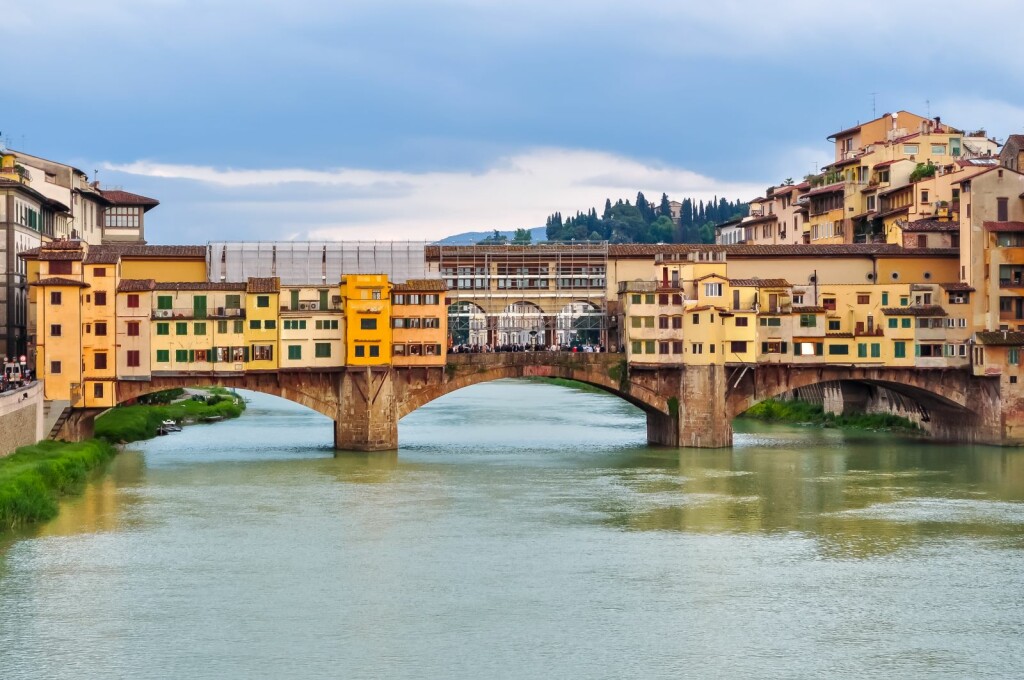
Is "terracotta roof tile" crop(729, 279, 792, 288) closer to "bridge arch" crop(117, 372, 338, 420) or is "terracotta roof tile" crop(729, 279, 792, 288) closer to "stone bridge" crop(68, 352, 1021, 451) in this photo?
"stone bridge" crop(68, 352, 1021, 451)

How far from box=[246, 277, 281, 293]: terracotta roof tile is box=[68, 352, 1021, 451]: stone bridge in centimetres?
250

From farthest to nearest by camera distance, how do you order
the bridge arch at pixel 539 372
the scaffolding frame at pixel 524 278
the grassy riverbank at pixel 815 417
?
the grassy riverbank at pixel 815 417 < the scaffolding frame at pixel 524 278 < the bridge arch at pixel 539 372

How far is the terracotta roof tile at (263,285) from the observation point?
5034 centimetres

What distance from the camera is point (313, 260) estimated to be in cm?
5372

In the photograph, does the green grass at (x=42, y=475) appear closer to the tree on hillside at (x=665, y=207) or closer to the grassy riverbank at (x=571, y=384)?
the grassy riverbank at (x=571, y=384)

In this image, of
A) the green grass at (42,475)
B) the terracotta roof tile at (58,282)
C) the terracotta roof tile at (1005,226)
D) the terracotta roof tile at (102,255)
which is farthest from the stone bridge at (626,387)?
the terracotta roof tile at (1005,226)

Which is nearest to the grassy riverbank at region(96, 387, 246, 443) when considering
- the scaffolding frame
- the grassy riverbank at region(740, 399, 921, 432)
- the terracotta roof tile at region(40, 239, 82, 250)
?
the terracotta roof tile at region(40, 239, 82, 250)

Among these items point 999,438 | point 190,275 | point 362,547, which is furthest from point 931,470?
point 190,275

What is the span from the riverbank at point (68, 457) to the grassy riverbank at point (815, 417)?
72.5 ft

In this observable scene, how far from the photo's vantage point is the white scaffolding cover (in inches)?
2103

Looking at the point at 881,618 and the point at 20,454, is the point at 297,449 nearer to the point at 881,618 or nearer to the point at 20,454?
the point at 20,454

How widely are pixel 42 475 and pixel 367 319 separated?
550 inches

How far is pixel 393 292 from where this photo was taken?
168ft

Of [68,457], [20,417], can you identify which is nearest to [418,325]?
[68,457]
